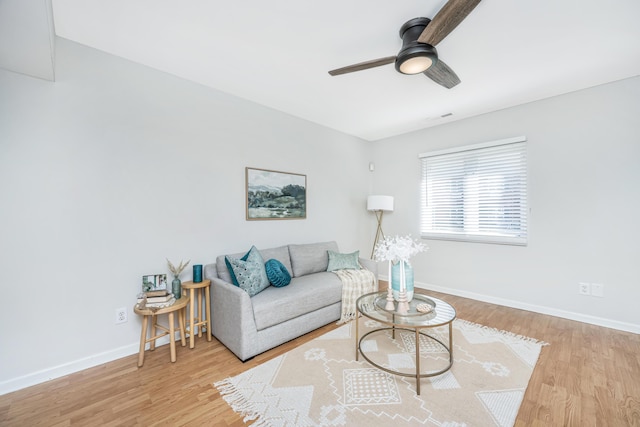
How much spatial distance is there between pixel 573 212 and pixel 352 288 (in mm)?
2737

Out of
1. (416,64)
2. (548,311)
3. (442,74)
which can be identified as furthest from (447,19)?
(548,311)

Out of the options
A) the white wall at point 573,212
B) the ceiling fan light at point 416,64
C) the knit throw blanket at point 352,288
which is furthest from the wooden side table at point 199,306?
the white wall at point 573,212

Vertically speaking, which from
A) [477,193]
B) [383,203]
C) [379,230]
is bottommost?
[379,230]

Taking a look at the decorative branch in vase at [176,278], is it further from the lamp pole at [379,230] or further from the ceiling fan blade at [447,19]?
the lamp pole at [379,230]

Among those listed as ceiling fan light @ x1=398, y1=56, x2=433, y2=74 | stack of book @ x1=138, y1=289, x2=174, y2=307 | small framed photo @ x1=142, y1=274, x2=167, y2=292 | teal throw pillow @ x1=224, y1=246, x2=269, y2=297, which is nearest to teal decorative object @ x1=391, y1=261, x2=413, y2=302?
teal throw pillow @ x1=224, y1=246, x2=269, y2=297

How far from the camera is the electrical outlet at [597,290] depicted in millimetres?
2818

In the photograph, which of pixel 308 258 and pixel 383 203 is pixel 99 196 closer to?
pixel 308 258

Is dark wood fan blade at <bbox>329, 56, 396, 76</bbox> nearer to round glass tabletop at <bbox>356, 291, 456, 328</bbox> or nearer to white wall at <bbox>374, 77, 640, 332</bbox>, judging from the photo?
round glass tabletop at <bbox>356, 291, 456, 328</bbox>

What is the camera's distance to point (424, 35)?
63.9 inches

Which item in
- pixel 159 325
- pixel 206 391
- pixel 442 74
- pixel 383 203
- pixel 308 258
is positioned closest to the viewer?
pixel 206 391

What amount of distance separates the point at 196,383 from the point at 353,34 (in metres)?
2.91

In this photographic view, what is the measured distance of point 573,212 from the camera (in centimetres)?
298

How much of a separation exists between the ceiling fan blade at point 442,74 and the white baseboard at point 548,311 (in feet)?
9.60

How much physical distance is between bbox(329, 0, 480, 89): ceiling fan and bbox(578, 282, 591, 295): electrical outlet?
2812 millimetres
